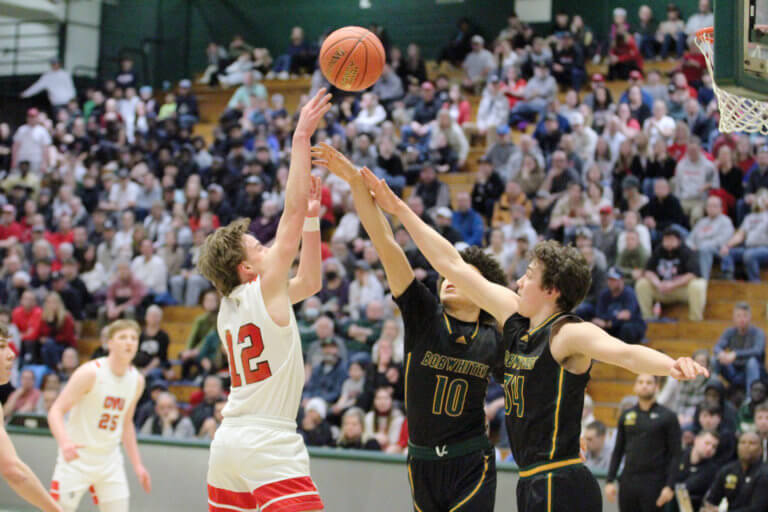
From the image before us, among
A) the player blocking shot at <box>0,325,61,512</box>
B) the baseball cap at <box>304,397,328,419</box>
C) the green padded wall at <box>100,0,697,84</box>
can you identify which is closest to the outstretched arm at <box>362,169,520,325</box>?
the player blocking shot at <box>0,325,61,512</box>

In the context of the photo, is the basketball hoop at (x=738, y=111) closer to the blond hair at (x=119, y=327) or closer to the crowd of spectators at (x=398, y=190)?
the crowd of spectators at (x=398, y=190)

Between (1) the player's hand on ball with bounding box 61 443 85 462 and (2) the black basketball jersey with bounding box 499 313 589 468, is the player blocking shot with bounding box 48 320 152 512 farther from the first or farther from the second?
(2) the black basketball jersey with bounding box 499 313 589 468

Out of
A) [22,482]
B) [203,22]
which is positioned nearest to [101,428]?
[22,482]

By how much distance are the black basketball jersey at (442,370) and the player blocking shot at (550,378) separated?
1.73 ft

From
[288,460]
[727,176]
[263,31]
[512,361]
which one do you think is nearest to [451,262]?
[512,361]

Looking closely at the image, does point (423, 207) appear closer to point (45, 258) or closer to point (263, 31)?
point (45, 258)

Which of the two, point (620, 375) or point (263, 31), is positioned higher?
point (263, 31)

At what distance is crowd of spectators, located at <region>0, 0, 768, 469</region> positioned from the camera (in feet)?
34.6

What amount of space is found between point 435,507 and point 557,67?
11986 millimetres

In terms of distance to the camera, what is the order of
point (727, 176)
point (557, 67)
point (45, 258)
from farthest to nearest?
point (557, 67)
point (45, 258)
point (727, 176)

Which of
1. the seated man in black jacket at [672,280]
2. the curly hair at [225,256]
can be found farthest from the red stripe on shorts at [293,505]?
the seated man in black jacket at [672,280]

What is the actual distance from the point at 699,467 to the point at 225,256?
5.39 metres

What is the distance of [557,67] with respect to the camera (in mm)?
15555

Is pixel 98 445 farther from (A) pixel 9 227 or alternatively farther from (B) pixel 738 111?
(A) pixel 9 227
